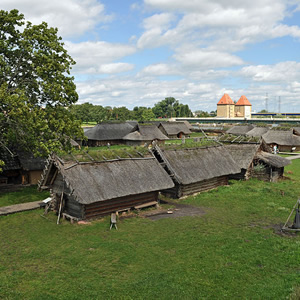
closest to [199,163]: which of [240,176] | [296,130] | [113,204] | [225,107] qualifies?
[240,176]

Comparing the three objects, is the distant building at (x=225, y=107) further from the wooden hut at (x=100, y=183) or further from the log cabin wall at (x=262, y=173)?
the wooden hut at (x=100, y=183)

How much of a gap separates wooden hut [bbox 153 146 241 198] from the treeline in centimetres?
3801

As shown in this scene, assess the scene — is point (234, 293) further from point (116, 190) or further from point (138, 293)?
point (116, 190)

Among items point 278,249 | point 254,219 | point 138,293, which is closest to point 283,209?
point 254,219

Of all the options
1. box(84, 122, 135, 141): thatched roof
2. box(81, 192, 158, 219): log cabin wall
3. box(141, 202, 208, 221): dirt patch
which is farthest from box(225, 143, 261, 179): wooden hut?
box(84, 122, 135, 141): thatched roof

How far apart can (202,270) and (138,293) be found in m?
2.81

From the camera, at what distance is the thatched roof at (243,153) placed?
30.4 meters

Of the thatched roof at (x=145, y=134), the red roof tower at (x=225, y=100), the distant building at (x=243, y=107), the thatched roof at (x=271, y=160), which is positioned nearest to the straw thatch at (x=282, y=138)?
the thatched roof at (x=145, y=134)

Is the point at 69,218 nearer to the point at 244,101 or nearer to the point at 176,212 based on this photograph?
the point at 176,212

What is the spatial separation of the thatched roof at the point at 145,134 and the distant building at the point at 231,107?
108 m

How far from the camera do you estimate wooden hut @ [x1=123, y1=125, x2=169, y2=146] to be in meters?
60.6

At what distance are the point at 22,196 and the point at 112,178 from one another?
29.6ft

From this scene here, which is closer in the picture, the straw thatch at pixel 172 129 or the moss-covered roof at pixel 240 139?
the moss-covered roof at pixel 240 139

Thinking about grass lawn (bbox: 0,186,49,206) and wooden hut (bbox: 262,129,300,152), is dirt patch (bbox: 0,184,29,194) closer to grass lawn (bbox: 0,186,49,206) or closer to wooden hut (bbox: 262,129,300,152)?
grass lawn (bbox: 0,186,49,206)
